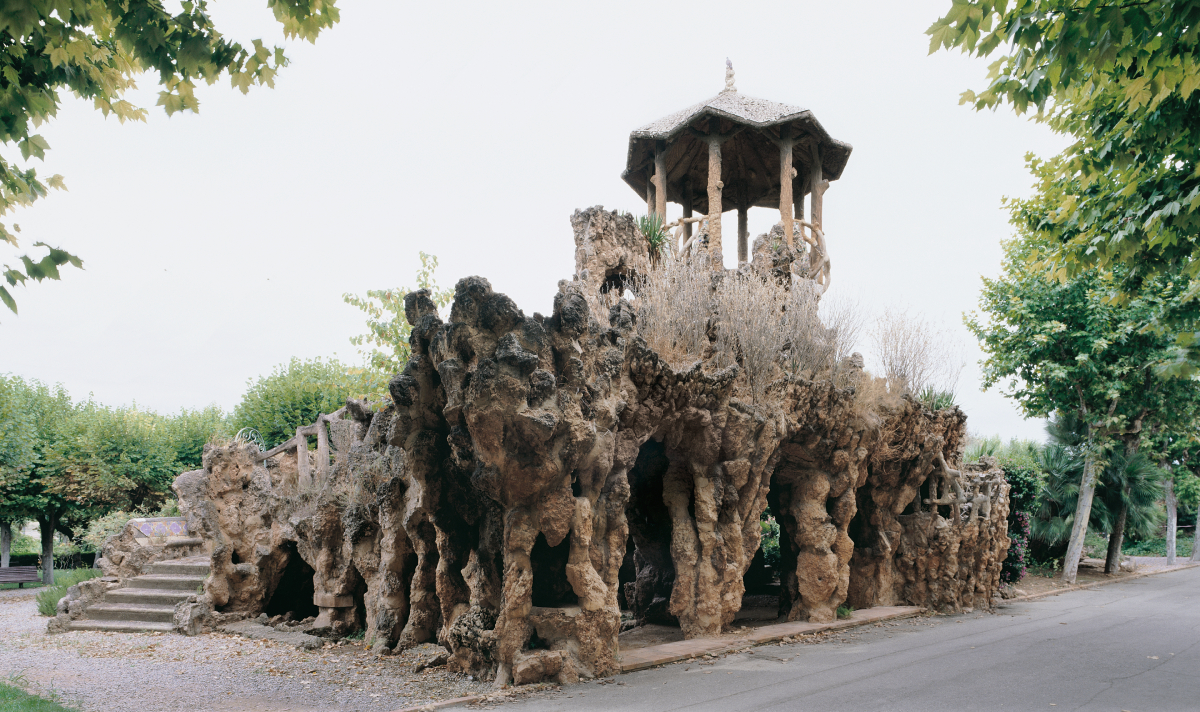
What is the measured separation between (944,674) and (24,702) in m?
9.64

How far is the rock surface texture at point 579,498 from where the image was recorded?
7.50 m

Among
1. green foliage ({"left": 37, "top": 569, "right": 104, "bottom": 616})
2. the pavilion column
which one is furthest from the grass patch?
the pavilion column

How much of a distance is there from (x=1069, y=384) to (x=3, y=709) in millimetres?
23787

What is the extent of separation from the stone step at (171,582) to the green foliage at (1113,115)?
14826 millimetres

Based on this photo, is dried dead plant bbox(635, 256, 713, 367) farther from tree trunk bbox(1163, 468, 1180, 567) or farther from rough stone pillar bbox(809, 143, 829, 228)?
tree trunk bbox(1163, 468, 1180, 567)

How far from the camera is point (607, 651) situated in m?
7.99

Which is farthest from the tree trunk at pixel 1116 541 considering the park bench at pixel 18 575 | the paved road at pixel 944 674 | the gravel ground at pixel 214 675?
the park bench at pixel 18 575

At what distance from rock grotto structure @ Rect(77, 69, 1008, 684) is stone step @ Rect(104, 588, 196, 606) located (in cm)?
98

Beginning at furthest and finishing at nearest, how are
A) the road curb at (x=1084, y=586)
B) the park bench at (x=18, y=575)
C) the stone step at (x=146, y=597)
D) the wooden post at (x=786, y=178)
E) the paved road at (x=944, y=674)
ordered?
the park bench at (x=18, y=575)
the road curb at (x=1084, y=586)
the wooden post at (x=786, y=178)
the stone step at (x=146, y=597)
the paved road at (x=944, y=674)

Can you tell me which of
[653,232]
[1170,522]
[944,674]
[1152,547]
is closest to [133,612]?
[653,232]

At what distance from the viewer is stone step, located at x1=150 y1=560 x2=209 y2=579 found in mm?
13930

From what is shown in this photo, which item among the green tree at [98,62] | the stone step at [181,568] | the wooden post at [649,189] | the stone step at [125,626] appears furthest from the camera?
the wooden post at [649,189]

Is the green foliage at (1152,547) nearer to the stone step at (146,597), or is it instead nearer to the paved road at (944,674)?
the paved road at (944,674)

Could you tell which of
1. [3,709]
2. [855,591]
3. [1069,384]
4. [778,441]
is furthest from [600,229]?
[1069,384]
